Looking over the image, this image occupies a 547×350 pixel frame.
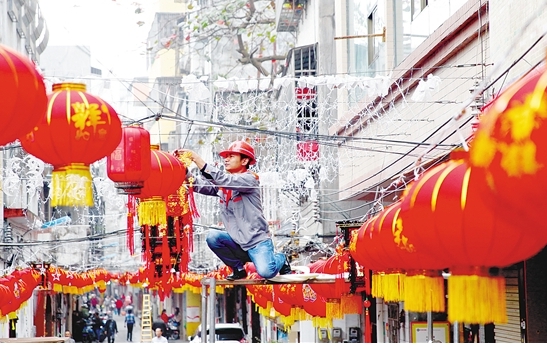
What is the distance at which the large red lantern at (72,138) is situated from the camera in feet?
25.1

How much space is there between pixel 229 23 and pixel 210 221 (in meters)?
7.23

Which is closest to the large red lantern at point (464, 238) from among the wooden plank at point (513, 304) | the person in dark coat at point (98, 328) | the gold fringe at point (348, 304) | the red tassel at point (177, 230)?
the red tassel at point (177, 230)

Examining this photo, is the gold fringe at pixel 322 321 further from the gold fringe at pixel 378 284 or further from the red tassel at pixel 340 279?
the gold fringe at pixel 378 284

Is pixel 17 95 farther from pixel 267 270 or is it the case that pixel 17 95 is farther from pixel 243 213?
pixel 267 270

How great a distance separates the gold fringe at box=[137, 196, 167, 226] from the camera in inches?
438

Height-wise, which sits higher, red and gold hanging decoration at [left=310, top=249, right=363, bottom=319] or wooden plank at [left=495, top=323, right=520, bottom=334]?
red and gold hanging decoration at [left=310, top=249, right=363, bottom=319]

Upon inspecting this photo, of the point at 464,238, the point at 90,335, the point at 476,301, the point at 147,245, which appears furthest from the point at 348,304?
the point at 90,335

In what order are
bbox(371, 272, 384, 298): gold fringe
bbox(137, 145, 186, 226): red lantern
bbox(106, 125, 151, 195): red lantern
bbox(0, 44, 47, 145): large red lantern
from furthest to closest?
bbox(137, 145, 186, 226): red lantern, bbox(371, 272, 384, 298): gold fringe, bbox(106, 125, 151, 195): red lantern, bbox(0, 44, 47, 145): large red lantern

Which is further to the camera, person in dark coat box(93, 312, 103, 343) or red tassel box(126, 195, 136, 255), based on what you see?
person in dark coat box(93, 312, 103, 343)

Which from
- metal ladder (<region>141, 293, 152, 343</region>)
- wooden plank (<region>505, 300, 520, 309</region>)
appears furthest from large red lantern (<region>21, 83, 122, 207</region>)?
metal ladder (<region>141, 293, 152, 343</region>)

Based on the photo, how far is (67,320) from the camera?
48281mm

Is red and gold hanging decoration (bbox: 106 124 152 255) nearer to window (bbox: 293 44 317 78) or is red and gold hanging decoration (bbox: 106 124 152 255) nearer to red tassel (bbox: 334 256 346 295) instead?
red tassel (bbox: 334 256 346 295)

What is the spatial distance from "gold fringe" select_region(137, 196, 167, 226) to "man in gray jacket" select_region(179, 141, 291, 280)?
1177 millimetres

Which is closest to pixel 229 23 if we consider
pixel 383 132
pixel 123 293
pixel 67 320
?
pixel 383 132
